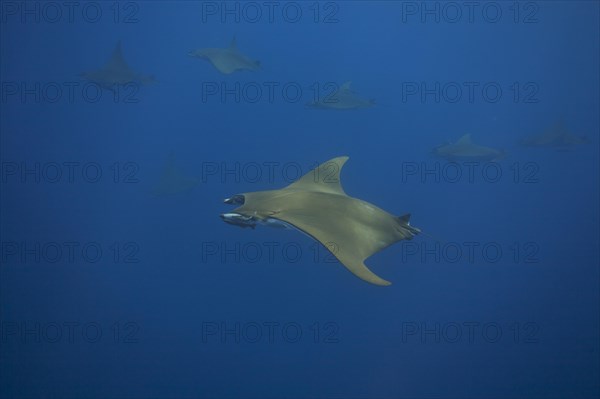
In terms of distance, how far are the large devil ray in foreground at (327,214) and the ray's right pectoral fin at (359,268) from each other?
53 mm

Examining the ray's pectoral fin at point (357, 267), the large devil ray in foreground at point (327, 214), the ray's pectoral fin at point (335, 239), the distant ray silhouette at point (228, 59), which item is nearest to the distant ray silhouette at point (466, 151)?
the large devil ray in foreground at point (327, 214)

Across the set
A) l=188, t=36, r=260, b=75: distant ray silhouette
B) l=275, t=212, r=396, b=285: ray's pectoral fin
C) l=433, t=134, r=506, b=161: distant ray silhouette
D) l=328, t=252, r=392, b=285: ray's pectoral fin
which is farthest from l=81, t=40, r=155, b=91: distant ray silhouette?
l=433, t=134, r=506, b=161: distant ray silhouette

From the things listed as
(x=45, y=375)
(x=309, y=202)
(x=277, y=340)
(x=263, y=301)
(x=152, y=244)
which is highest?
(x=309, y=202)

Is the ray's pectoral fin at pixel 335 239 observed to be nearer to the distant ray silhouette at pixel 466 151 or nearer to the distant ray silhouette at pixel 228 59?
the distant ray silhouette at pixel 466 151

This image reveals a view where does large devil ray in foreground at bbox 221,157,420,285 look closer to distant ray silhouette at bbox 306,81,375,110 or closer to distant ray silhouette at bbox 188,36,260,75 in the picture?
distant ray silhouette at bbox 306,81,375,110

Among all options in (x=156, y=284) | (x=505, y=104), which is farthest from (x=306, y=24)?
(x=156, y=284)

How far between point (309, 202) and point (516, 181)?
0.98 m

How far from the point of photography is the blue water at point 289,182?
279 centimetres

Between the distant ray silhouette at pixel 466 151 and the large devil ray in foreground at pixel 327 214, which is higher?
the distant ray silhouette at pixel 466 151

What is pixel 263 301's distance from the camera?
2814 millimetres

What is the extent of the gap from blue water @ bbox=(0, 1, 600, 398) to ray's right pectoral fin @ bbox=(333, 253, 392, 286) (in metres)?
0.22

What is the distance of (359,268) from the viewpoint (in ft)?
8.31

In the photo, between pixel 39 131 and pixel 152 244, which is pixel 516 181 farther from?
pixel 39 131

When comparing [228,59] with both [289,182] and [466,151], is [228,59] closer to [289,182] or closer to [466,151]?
[289,182]
